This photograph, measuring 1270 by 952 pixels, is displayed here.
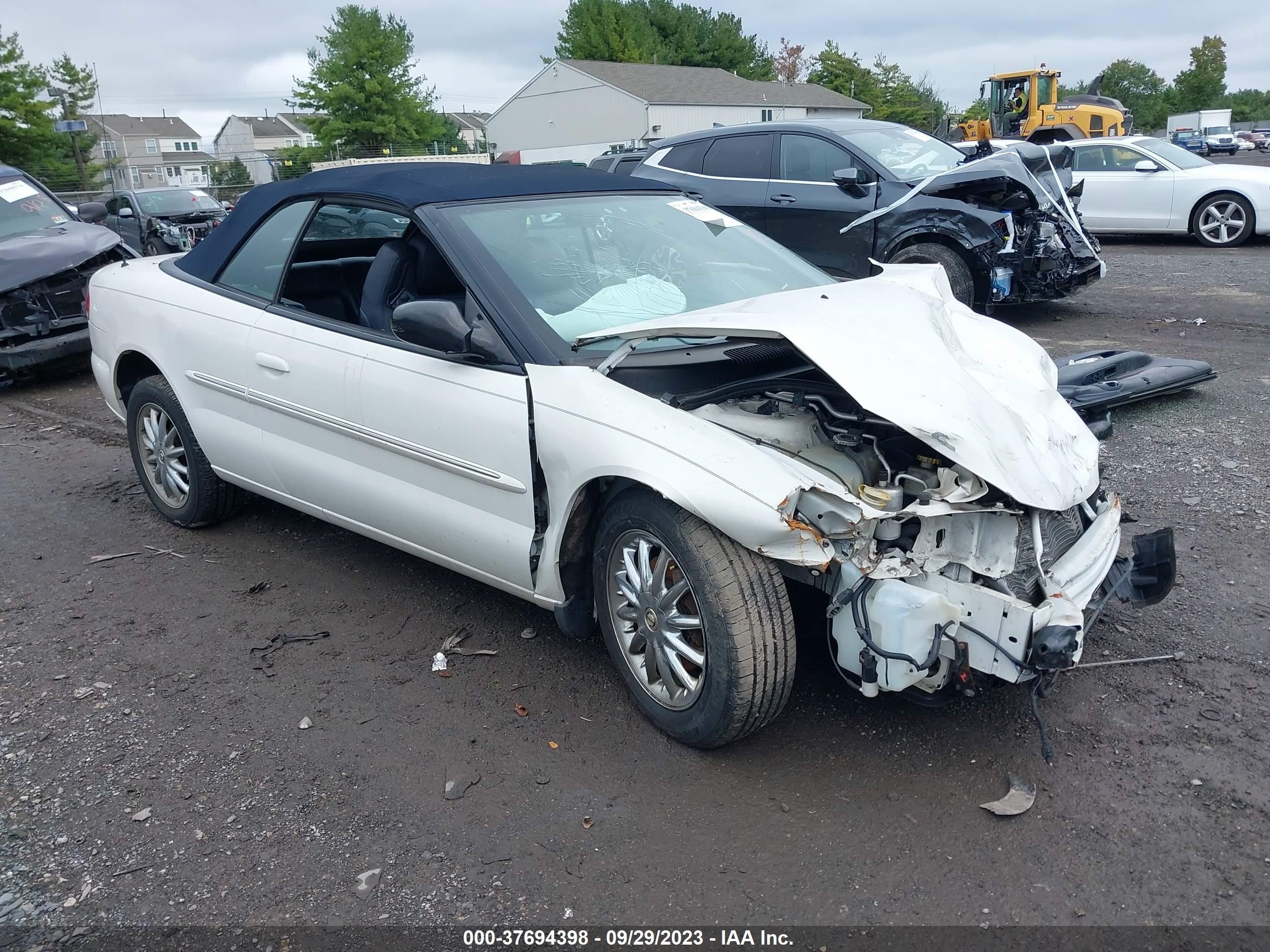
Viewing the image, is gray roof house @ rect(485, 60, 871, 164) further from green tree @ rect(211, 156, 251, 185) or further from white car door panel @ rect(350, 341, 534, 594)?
white car door panel @ rect(350, 341, 534, 594)

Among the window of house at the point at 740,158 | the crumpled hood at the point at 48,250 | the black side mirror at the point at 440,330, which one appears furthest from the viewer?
the window of house at the point at 740,158

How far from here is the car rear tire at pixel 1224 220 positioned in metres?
12.8

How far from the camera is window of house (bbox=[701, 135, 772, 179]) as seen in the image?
30.6 ft

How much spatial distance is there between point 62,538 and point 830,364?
13.6 ft

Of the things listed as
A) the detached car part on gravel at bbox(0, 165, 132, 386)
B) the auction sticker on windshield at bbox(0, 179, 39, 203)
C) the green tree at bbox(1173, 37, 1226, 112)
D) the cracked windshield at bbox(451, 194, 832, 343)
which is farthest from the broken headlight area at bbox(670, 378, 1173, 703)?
the green tree at bbox(1173, 37, 1226, 112)

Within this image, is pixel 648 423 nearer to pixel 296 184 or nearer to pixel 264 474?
pixel 264 474

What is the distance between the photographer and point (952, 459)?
2.62m

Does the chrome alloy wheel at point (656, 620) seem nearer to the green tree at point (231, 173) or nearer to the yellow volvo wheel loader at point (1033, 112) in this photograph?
the yellow volvo wheel loader at point (1033, 112)

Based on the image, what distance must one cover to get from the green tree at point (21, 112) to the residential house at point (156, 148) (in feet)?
66.8

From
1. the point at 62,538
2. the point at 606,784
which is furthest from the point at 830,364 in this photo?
the point at 62,538

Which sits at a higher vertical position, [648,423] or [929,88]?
[929,88]

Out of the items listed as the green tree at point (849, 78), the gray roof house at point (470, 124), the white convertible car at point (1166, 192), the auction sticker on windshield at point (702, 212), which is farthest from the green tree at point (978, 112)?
the gray roof house at point (470, 124)

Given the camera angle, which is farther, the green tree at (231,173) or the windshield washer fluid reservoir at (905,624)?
the green tree at (231,173)

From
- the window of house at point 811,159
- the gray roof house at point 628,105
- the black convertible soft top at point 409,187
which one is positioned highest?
the gray roof house at point 628,105
